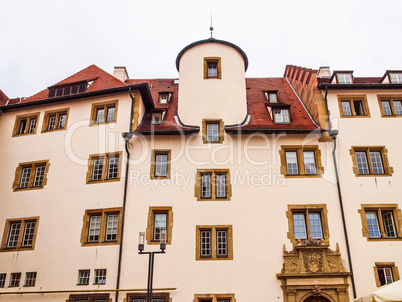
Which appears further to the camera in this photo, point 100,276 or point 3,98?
point 3,98

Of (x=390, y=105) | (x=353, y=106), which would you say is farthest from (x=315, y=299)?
(x=390, y=105)

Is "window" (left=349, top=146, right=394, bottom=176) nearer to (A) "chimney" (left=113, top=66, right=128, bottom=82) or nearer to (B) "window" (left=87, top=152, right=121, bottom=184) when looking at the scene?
(B) "window" (left=87, top=152, right=121, bottom=184)

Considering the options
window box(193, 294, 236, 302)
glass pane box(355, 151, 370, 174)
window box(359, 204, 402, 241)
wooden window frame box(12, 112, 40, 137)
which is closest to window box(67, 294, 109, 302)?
window box(193, 294, 236, 302)

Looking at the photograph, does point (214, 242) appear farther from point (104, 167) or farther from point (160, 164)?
point (104, 167)

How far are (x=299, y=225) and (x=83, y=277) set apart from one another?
36.7 feet

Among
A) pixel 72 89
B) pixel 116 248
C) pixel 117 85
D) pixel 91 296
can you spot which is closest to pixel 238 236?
pixel 116 248

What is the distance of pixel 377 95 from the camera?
23219 millimetres

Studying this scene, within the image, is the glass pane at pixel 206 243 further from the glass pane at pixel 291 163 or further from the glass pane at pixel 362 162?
the glass pane at pixel 362 162

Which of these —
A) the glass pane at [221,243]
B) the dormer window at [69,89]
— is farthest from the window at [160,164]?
the dormer window at [69,89]

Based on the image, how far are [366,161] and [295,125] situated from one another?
14.2 ft

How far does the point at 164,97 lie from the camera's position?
87.5ft

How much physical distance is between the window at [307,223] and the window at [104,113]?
11495 mm

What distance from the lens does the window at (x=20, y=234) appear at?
823 inches

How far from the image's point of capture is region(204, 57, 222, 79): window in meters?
24.6
